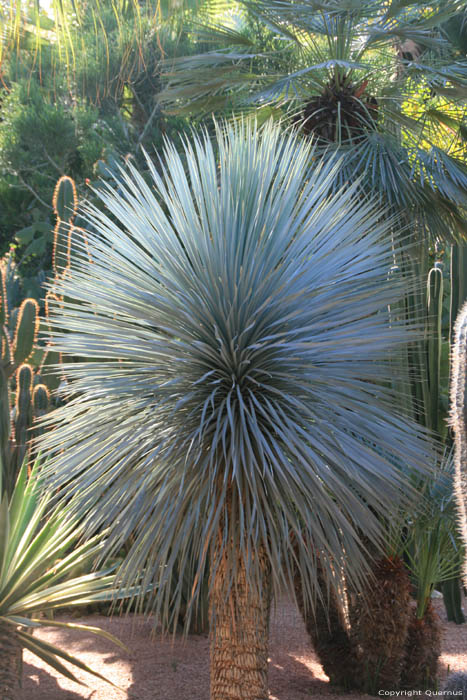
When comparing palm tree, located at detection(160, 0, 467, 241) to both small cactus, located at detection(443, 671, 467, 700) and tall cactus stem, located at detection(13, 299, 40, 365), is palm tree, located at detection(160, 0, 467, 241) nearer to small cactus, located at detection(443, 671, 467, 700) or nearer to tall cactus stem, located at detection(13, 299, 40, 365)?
tall cactus stem, located at detection(13, 299, 40, 365)

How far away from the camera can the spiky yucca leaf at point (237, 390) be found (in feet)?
10.1

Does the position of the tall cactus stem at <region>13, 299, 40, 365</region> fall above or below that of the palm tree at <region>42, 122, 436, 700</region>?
above

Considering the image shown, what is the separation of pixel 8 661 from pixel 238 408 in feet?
6.20

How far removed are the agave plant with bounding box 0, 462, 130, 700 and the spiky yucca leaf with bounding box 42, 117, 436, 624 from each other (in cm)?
52

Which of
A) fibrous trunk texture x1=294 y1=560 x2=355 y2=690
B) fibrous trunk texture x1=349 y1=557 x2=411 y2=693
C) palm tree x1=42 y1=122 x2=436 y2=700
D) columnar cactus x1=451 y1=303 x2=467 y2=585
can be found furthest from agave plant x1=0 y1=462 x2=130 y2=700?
columnar cactus x1=451 y1=303 x2=467 y2=585

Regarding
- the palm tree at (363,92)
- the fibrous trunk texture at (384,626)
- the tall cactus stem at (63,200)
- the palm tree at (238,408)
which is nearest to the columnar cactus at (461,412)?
the palm tree at (238,408)

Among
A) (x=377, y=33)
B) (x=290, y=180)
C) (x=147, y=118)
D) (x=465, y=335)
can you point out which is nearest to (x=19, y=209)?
(x=147, y=118)

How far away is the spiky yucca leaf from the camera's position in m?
3.07

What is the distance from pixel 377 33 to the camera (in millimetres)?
5512

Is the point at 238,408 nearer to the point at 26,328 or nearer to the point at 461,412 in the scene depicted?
the point at 461,412

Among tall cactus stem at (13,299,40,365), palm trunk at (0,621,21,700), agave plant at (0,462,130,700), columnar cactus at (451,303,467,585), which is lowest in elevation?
palm trunk at (0,621,21,700)

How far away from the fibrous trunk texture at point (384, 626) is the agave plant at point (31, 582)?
156 centimetres

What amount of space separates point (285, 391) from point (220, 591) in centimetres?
100

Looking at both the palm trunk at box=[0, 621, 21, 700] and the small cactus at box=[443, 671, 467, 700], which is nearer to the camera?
the small cactus at box=[443, 671, 467, 700]
